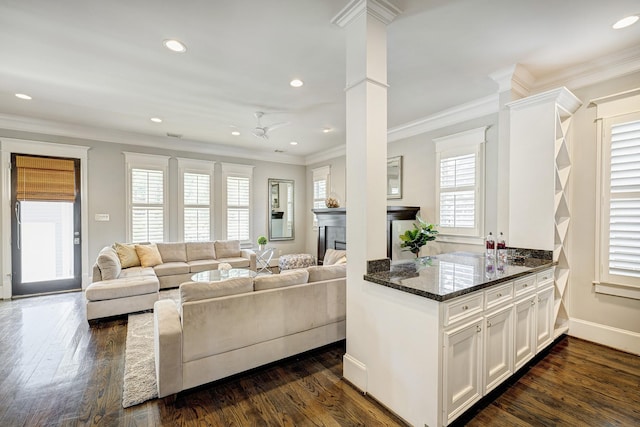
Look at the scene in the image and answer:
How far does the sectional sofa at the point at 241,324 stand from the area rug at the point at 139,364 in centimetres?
20

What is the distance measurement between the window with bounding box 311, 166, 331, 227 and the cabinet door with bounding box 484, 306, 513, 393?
5268mm

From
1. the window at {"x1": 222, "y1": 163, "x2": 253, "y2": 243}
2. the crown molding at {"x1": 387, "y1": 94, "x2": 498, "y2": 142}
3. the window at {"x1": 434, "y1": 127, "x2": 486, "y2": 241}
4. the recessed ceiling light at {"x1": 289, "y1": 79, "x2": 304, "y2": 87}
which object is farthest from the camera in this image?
the window at {"x1": 222, "y1": 163, "x2": 253, "y2": 243}

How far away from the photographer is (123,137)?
568 cm

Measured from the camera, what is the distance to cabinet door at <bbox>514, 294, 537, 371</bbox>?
2.38 metres

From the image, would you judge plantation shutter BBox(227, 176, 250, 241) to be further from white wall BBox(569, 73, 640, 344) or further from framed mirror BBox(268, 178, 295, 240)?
white wall BBox(569, 73, 640, 344)

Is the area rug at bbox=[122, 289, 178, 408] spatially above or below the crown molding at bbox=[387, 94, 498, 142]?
below

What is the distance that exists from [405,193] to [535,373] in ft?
10.7

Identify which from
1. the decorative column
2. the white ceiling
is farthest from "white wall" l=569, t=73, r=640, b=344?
the decorative column

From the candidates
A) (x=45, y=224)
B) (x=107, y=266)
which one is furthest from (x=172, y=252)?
(x=45, y=224)

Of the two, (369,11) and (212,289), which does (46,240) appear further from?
(369,11)

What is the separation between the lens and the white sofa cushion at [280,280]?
2.65m

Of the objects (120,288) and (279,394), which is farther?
(120,288)

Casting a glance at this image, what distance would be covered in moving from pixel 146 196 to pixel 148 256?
1426mm

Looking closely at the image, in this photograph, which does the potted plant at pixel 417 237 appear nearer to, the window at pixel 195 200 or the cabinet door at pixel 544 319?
the cabinet door at pixel 544 319
